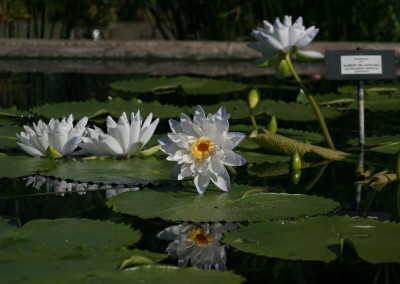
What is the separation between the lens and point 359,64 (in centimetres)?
304

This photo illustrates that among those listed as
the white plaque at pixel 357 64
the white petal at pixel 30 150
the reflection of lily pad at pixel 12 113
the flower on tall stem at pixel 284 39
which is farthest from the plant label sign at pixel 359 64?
the reflection of lily pad at pixel 12 113

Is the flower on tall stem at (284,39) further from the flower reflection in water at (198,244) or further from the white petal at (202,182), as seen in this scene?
the flower reflection in water at (198,244)

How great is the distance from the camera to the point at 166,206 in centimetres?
215

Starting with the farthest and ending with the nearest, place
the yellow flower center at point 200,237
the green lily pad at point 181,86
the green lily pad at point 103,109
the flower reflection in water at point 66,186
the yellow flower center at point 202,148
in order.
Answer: the green lily pad at point 181,86
the green lily pad at point 103,109
the flower reflection in water at point 66,186
the yellow flower center at point 202,148
the yellow flower center at point 200,237

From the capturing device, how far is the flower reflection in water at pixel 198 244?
1.76m

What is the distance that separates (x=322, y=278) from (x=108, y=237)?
0.48 metres

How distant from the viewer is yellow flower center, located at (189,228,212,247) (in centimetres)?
191

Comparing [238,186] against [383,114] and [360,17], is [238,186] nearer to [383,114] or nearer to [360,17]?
[383,114]

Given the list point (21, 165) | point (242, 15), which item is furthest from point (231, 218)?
point (242, 15)

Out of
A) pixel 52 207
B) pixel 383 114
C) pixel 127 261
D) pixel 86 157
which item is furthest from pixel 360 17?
pixel 127 261

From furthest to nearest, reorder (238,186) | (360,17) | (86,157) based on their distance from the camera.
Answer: (360,17), (86,157), (238,186)

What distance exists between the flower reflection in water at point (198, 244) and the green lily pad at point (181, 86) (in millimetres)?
2850

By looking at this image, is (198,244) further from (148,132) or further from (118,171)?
(148,132)

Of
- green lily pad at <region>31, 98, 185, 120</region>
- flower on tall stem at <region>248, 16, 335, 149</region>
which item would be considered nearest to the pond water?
green lily pad at <region>31, 98, 185, 120</region>
